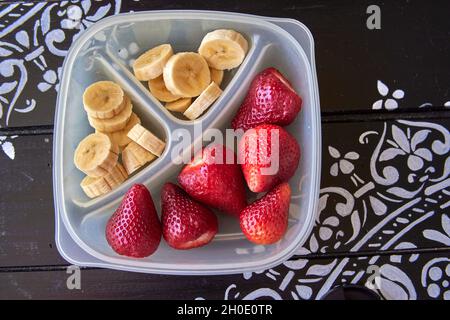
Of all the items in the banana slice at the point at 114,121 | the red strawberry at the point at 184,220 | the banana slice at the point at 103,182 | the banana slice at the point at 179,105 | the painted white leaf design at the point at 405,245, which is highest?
the banana slice at the point at 179,105

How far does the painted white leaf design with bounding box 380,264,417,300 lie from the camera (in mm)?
1070

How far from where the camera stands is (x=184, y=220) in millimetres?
973

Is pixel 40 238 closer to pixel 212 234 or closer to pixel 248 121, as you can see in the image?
pixel 212 234

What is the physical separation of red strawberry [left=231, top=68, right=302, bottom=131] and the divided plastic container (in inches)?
1.0

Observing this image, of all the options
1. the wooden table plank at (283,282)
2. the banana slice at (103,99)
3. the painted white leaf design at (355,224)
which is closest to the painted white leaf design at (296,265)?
the wooden table plank at (283,282)

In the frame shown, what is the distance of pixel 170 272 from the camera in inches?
39.4

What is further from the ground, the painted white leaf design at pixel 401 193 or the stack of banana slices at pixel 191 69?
the stack of banana slices at pixel 191 69

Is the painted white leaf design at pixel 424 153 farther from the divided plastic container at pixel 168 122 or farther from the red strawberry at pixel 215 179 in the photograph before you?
the red strawberry at pixel 215 179

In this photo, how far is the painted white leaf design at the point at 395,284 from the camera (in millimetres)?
1070

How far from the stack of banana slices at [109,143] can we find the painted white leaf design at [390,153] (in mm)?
439

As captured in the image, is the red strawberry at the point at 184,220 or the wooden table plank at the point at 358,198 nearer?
A: the red strawberry at the point at 184,220

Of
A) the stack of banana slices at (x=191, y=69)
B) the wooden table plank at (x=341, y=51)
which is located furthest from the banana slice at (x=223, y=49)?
the wooden table plank at (x=341, y=51)
